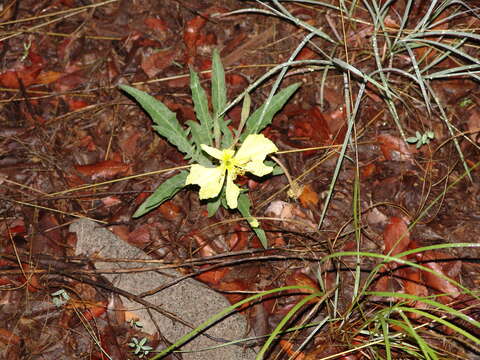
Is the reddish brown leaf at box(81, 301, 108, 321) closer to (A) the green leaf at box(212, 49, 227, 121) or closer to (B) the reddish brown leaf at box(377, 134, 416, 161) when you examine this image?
(A) the green leaf at box(212, 49, 227, 121)

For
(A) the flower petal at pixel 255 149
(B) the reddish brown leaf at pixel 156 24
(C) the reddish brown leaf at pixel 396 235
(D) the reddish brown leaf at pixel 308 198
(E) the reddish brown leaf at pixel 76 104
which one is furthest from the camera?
(B) the reddish brown leaf at pixel 156 24

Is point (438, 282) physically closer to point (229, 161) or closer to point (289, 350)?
point (289, 350)

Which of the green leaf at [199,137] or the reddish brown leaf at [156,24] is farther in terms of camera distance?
the reddish brown leaf at [156,24]

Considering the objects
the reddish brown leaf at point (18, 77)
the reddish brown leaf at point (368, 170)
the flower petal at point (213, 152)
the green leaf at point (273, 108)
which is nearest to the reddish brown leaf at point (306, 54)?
the green leaf at point (273, 108)

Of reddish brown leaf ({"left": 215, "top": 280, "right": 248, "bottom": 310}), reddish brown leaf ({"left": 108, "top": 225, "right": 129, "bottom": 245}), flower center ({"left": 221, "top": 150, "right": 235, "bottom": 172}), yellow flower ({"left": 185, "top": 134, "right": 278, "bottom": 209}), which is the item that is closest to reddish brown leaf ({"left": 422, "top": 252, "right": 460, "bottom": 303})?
reddish brown leaf ({"left": 215, "top": 280, "right": 248, "bottom": 310})

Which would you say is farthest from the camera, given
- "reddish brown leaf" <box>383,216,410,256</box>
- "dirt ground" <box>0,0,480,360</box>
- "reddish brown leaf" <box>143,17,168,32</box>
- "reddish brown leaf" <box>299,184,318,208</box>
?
"reddish brown leaf" <box>143,17,168,32</box>

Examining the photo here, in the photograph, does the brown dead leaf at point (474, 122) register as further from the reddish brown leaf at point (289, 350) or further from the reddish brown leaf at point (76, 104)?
the reddish brown leaf at point (76, 104)
